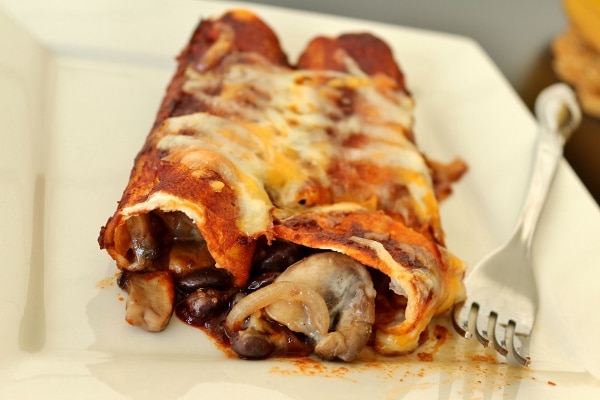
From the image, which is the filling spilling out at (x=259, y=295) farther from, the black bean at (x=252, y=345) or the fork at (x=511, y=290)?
the fork at (x=511, y=290)

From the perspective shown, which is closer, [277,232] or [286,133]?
[277,232]

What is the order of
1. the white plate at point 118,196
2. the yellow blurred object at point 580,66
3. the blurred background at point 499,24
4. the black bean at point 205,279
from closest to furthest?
1. the white plate at point 118,196
2. the black bean at point 205,279
3. the yellow blurred object at point 580,66
4. the blurred background at point 499,24

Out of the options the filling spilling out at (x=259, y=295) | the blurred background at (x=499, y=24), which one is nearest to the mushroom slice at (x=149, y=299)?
the filling spilling out at (x=259, y=295)

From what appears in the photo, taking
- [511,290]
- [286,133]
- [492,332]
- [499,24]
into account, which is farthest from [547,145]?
[499,24]

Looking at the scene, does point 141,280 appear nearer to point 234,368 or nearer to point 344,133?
point 234,368

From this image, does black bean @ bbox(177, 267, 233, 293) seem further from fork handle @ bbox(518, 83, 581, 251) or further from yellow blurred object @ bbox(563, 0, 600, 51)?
yellow blurred object @ bbox(563, 0, 600, 51)

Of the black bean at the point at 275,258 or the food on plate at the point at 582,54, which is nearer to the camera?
the black bean at the point at 275,258

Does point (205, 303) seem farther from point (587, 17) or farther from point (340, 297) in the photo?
point (587, 17)

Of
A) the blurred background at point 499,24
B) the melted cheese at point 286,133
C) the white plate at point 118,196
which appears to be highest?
the melted cheese at point 286,133
